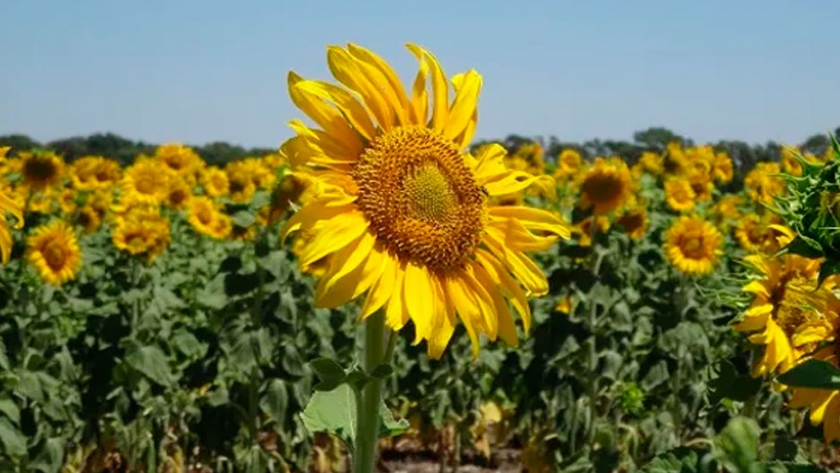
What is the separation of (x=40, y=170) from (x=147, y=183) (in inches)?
37.0

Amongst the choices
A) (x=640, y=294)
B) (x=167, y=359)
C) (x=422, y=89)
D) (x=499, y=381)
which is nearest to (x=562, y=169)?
(x=640, y=294)

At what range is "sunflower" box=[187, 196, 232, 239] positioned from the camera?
24.1ft

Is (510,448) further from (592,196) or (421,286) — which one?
(421,286)

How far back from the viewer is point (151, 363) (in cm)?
571

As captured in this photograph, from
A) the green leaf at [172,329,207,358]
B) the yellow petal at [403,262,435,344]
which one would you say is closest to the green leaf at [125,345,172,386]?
the green leaf at [172,329,207,358]

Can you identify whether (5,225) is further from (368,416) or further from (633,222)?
(633,222)

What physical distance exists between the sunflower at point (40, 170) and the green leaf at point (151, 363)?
1348 mm

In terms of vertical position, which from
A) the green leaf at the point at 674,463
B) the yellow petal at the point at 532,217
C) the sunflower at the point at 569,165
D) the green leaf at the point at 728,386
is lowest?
the green leaf at the point at 674,463

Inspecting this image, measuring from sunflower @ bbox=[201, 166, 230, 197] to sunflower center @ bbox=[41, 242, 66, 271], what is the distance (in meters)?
2.55

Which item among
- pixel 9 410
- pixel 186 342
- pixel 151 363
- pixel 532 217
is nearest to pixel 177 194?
pixel 186 342

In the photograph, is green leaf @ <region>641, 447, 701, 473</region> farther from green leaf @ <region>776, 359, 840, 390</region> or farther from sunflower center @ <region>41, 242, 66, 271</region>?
sunflower center @ <region>41, 242, 66, 271</region>

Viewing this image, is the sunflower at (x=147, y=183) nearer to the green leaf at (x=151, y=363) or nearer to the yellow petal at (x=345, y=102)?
the green leaf at (x=151, y=363)

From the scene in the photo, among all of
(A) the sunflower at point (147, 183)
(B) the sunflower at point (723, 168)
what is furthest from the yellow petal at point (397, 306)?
(B) the sunflower at point (723, 168)

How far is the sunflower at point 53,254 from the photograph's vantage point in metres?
5.94
